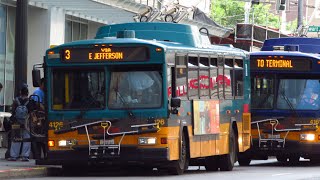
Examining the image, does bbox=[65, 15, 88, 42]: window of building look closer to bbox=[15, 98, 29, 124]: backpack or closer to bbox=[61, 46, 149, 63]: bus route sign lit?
bbox=[15, 98, 29, 124]: backpack

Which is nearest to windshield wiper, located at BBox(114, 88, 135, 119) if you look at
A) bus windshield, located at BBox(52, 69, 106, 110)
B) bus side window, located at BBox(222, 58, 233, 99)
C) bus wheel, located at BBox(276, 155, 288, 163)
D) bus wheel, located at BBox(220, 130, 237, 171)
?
bus windshield, located at BBox(52, 69, 106, 110)

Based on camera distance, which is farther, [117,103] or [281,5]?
[281,5]

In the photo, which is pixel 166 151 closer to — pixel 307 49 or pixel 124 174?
pixel 124 174

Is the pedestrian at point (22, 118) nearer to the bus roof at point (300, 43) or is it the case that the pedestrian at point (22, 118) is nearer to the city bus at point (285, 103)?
the city bus at point (285, 103)

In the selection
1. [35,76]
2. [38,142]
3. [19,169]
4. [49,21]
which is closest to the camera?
[19,169]

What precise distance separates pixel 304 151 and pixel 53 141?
27.9 ft

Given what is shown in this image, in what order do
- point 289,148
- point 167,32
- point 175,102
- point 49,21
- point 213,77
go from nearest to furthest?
point 175,102 < point 167,32 < point 213,77 < point 289,148 < point 49,21

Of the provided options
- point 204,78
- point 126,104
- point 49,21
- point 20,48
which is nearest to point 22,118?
point 20,48

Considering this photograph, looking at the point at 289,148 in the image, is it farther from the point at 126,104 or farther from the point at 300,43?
the point at 126,104

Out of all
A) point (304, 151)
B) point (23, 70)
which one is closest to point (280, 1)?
point (304, 151)

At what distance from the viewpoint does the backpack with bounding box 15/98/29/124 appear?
77.8 ft

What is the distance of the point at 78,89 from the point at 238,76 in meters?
5.69

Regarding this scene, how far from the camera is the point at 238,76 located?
85.7 ft

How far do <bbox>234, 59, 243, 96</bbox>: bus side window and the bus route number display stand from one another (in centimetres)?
491
